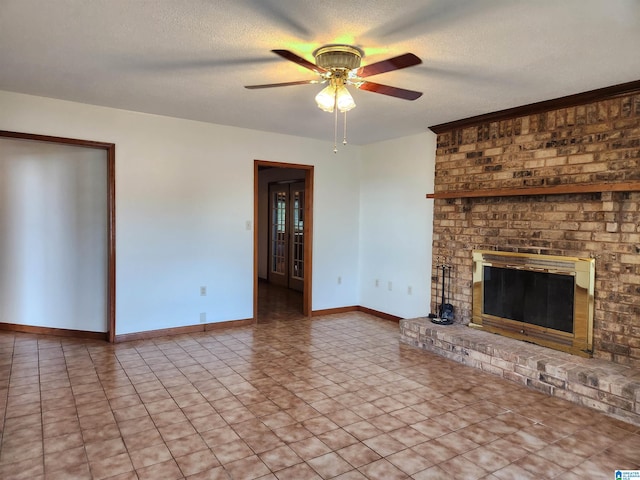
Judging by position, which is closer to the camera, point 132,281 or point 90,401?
point 90,401

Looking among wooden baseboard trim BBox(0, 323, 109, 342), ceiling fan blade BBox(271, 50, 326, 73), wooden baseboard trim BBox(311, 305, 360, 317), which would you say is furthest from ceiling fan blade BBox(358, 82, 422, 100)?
wooden baseboard trim BBox(0, 323, 109, 342)

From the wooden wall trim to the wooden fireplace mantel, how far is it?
2.34ft

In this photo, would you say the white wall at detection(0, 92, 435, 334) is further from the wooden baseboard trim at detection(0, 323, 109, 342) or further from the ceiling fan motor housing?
the ceiling fan motor housing

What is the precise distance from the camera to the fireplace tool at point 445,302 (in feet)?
15.1

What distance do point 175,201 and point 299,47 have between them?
2.73m

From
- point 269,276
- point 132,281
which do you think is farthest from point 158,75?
point 269,276

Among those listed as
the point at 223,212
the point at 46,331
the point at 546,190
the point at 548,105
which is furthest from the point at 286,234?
the point at 548,105

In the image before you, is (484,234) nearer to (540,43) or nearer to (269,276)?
(540,43)

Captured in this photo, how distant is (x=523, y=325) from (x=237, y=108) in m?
3.54

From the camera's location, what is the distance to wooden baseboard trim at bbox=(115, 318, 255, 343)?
4.56 meters

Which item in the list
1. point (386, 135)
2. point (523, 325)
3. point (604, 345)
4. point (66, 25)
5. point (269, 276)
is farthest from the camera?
point (269, 276)

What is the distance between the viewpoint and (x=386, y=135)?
17.7 ft

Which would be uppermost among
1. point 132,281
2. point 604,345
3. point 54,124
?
point 54,124

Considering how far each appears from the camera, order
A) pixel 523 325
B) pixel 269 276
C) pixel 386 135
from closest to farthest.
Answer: pixel 523 325 < pixel 386 135 < pixel 269 276
